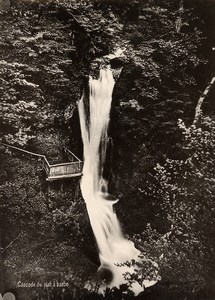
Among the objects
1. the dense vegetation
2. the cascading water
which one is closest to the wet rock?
the dense vegetation

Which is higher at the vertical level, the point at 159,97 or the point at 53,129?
the point at 159,97

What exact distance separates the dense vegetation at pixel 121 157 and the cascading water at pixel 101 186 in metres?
0.02

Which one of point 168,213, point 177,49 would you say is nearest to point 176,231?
point 168,213

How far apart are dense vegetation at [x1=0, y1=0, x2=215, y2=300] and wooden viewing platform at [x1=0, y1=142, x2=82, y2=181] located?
0.06 ft

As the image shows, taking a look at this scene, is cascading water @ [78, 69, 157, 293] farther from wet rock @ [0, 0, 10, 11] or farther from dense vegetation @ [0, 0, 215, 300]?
wet rock @ [0, 0, 10, 11]

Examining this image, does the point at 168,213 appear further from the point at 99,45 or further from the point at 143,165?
the point at 99,45

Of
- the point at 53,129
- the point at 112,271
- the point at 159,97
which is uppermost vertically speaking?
the point at 159,97

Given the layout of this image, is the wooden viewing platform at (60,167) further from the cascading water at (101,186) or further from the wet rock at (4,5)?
the wet rock at (4,5)

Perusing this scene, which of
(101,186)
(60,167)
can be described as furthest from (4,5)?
(101,186)

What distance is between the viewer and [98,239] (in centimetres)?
127

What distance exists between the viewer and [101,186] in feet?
4.17

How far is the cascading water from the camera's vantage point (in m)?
1.26

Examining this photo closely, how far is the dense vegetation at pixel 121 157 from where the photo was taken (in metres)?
1.22

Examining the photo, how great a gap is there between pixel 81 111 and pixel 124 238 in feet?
1.51
